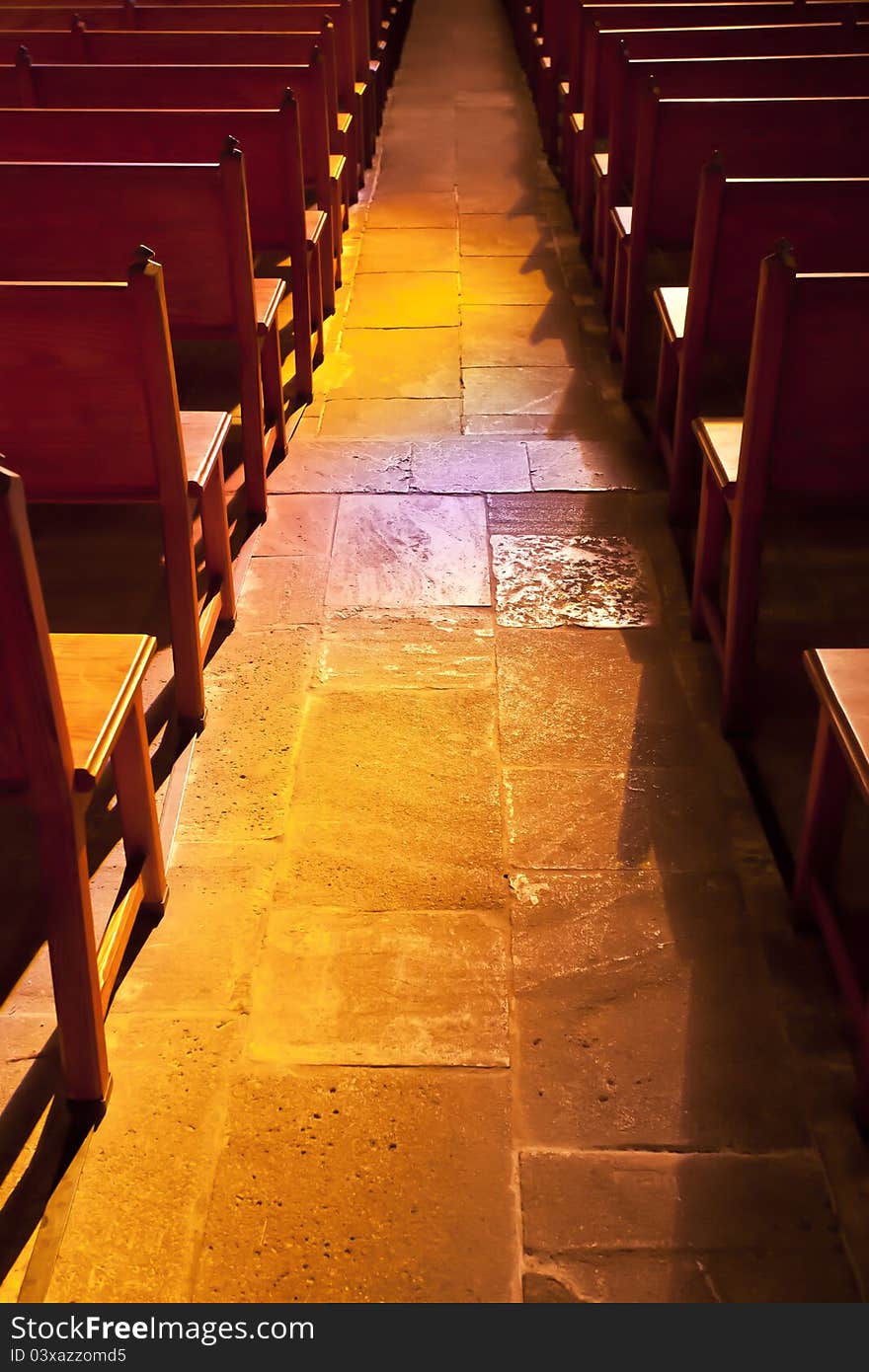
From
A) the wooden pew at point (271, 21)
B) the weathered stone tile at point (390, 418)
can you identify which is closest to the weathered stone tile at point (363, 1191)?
the weathered stone tile at point (390, 418)

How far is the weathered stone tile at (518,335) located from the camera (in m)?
4.77

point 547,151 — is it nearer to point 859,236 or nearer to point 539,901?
point 859,236

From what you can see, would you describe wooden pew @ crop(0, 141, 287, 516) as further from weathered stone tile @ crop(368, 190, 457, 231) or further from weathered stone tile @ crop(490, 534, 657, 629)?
weathered stone tile @ crop(368, 190, 457, 231)

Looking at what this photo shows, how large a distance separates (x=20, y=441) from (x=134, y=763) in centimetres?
79

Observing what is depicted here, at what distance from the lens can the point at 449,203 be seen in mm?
6434

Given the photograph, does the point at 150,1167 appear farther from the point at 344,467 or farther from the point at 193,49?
the point at 193,49

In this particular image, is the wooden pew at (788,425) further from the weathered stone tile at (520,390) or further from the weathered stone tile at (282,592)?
the weathered stone tile at (520,390)

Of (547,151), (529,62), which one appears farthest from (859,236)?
(529,62)

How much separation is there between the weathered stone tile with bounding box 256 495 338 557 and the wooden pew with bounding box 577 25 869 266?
5.55 feet

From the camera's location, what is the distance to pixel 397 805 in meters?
2.63

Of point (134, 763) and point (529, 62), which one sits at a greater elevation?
point (529, 62)

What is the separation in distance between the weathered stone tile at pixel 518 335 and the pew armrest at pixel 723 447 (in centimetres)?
181

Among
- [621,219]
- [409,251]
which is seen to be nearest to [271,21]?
[409,251]

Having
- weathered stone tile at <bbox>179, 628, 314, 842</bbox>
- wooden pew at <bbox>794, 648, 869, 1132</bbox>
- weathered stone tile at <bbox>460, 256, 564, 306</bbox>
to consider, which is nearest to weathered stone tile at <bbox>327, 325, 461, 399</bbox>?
weathered stone tile at <bbox>460, 256, 564, 306</bbox>
